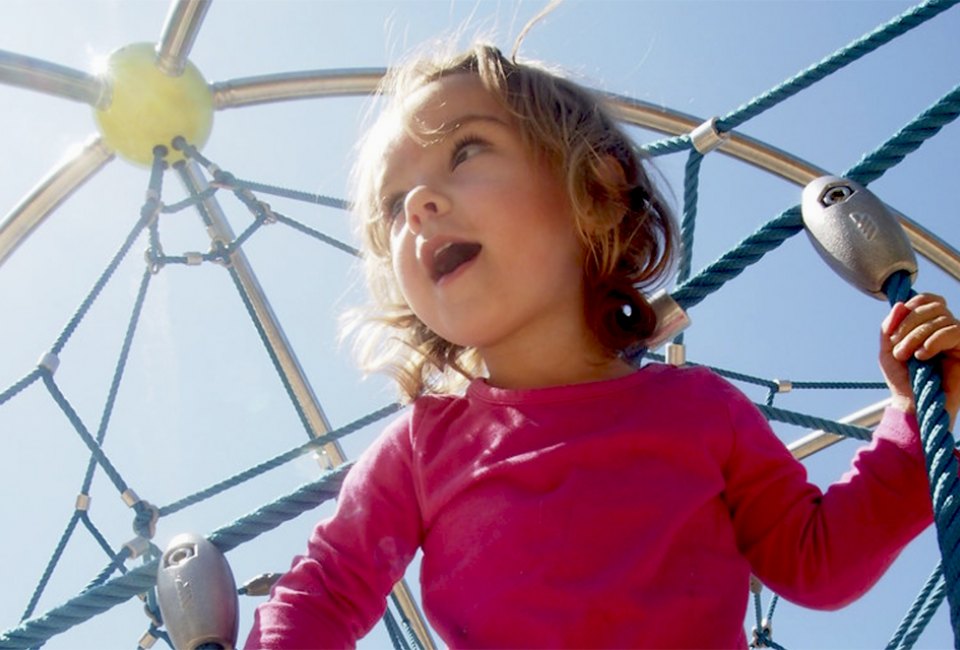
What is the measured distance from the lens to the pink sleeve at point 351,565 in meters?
0.73

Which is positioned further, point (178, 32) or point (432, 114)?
point (178, 32)

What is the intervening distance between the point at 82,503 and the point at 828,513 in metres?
1.69

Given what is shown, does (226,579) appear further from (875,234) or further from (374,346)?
(875,234)

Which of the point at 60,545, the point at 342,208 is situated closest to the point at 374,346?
the point at 342,208

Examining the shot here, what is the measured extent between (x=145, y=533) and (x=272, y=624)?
53.8 inches

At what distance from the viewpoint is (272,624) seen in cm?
73

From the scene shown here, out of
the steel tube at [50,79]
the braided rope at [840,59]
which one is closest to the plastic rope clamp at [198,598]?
the braided rope at [840,59]

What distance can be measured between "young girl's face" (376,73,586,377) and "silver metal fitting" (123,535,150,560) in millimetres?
1260

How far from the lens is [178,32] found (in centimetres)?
180

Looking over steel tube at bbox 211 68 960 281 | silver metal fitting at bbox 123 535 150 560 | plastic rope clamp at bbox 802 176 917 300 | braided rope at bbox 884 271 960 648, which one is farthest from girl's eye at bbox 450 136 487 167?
silver metal fitting at bbox 123 535 150 560

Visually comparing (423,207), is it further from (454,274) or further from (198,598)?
(198,598)

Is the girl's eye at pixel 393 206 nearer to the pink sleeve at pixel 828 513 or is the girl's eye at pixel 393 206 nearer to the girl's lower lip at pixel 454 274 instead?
the girl's lower lip at pixel 454 274

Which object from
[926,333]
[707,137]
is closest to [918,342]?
[926,333]

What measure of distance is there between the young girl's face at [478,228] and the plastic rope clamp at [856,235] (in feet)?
0.72
